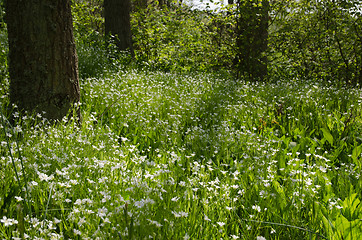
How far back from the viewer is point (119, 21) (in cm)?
926

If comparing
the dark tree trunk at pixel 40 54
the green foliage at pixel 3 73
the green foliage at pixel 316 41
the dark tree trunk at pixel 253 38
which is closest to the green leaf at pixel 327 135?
the dark tree trunk at pixel 40 54

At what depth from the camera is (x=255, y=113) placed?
5027 mm

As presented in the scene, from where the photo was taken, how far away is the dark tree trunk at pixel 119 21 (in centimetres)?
908

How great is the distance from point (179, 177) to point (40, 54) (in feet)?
7.24

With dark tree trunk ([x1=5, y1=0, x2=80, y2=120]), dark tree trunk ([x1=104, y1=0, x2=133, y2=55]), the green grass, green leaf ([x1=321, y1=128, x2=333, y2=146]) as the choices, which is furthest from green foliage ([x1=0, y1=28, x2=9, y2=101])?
green leaf ([x1=321, y1=128, x2=333, y2=146])

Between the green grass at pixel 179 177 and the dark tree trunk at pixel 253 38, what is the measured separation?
390cm

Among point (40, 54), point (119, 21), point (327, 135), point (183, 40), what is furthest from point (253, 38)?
point (40, 54)

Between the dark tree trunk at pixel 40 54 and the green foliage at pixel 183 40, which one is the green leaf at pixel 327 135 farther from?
the green foliage at pixel 183 40

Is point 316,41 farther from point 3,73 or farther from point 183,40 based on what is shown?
point 3,73

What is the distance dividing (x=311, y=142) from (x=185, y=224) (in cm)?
251

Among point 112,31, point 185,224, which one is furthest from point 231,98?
A: point 112,31

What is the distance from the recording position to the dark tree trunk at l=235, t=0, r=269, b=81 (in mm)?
8953

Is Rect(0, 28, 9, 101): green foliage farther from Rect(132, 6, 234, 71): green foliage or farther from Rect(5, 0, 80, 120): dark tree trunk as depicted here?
Rect(132, 6, 234, 71): green foliage

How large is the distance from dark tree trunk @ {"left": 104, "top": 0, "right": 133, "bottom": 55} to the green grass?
4.16 metres
